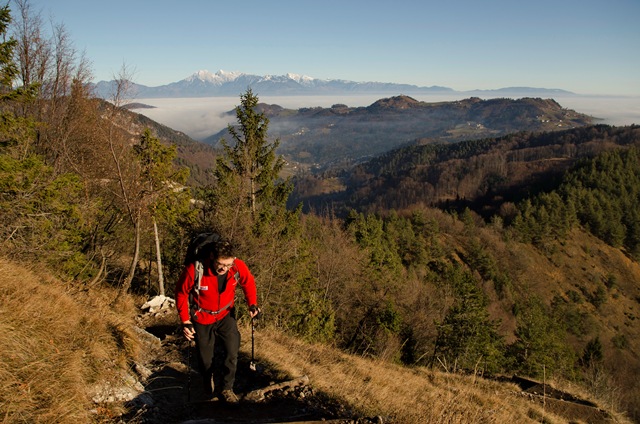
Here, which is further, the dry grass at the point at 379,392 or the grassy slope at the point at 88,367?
the dry grass at the point at 379,392

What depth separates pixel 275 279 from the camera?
722 inches

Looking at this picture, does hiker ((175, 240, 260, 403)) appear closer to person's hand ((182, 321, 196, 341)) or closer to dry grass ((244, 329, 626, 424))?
person's hand ((182, 321, 196, 341))

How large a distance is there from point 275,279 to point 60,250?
9844 mm

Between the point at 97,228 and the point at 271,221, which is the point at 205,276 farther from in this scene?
the point at 271,221

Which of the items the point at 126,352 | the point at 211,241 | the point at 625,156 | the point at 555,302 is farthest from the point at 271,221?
the point at 625,156

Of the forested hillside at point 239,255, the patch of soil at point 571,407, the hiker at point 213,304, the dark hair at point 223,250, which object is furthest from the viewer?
the patch of soil at point 571,407

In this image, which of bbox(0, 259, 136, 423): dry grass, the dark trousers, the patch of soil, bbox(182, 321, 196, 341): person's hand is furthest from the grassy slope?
the dark trousers

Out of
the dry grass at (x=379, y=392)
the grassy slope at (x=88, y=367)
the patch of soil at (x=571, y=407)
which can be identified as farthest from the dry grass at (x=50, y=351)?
the patch of soil at (x=571, y=407)

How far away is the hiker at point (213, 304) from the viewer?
443 cm

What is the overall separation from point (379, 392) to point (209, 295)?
3170 mm

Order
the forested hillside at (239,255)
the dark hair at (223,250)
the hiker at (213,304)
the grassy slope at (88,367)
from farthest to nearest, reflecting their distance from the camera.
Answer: the forested hillside at (239,255) → the hiker at (213,304) → the dark hair at (223,250) → the grassy slope at (88,367)

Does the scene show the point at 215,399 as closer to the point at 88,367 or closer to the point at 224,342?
the point at 224,342

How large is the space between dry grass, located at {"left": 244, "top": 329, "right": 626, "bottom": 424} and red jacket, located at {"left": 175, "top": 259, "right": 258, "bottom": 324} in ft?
6.42

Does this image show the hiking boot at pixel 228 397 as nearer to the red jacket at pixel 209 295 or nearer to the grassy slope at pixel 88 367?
the red jacket at pixel 209 295
